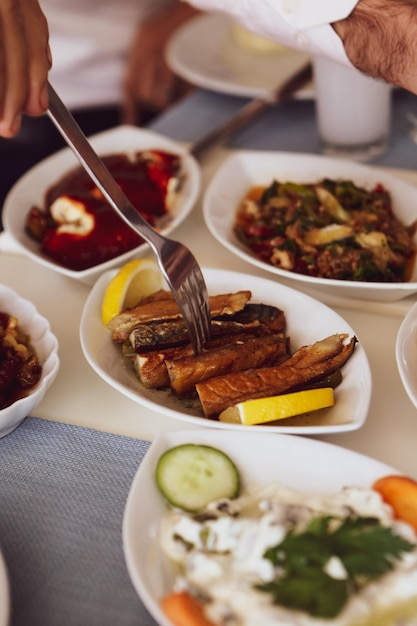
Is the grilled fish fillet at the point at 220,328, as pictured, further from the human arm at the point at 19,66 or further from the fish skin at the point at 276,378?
the human arm at the point at 19,66

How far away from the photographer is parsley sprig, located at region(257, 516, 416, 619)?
2.44 ft

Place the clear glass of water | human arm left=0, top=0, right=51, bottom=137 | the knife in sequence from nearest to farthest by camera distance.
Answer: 1. human arm left=0, top=0, right=51, bottom=137
2. the clear glass of water
3. the knife

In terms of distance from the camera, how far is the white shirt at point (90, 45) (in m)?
2.85

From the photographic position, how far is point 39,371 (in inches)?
46.0

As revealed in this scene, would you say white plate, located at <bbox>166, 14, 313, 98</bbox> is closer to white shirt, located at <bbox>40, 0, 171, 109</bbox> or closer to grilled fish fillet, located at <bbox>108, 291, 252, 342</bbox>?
white shirt, located at <bbox>40, 0, 171, 109</bbox>

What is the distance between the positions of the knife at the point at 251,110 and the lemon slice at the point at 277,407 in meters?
0.97

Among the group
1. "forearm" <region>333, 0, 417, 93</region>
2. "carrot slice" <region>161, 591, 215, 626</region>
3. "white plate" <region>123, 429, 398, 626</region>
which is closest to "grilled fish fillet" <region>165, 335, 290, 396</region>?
"white plate" <region>123, 429, 398, 626</region>

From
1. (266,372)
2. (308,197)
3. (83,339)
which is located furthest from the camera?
(308,197)

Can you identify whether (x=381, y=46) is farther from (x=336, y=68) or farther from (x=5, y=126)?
(x=5, y=126)

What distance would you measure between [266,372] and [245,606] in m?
0.39

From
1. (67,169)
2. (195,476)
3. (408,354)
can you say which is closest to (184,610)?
(195,476)

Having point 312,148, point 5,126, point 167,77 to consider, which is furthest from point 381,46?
point 167,77

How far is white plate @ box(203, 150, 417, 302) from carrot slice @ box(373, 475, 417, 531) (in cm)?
46

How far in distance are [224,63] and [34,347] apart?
1.35 metres
